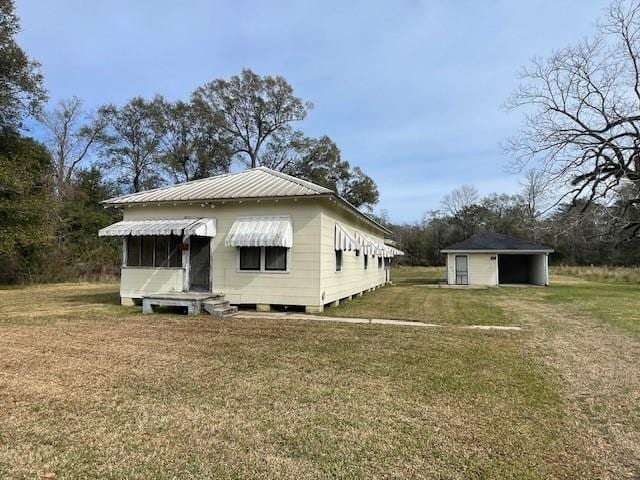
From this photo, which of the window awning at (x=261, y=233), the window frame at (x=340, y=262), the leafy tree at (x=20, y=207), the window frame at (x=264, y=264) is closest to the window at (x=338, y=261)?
the window frame at (x=340, y=262)

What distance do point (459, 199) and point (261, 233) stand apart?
50.0 m

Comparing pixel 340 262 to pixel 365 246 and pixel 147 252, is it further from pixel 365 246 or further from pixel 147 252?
pixel 147 252

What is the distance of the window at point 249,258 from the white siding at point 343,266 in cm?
198

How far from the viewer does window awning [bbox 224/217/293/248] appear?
1096 cm

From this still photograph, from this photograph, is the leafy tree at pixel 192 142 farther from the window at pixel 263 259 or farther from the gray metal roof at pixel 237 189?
the window at pixel 263 259

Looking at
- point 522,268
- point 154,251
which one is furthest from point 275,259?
point 522,268

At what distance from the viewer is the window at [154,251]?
12656mm

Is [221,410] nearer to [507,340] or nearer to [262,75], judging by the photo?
[507,340]

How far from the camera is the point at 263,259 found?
11773mm

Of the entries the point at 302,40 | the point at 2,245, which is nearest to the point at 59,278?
the point at 2,245

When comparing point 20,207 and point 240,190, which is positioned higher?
point 20,207

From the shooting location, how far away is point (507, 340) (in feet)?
25.4

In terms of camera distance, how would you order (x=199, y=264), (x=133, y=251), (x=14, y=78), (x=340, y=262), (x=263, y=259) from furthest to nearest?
(x=14, y=78) < (x=340, y=262) < (x=133, y=251) < (x=199, y=264) < (x=263, y=259)

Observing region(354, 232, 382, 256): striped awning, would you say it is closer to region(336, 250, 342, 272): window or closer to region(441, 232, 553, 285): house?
region(336, 250, 342, 272): window
